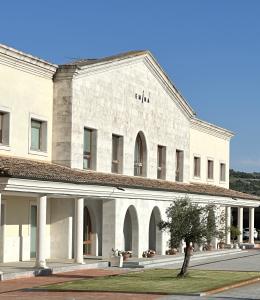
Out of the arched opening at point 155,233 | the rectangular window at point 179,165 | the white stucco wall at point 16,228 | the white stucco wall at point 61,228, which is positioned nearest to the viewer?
the white stucco wall at point 16,228

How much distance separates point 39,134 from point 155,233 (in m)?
10.4

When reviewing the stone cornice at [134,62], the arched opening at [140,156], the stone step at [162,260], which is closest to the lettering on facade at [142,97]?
the stone cornice at [134,62]

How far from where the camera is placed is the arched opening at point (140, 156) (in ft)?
140

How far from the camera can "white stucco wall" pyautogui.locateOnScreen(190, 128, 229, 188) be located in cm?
5222

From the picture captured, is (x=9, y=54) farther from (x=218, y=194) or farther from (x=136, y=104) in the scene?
(x=218, y=194)

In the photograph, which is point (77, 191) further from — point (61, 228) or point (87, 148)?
point (87, 148)

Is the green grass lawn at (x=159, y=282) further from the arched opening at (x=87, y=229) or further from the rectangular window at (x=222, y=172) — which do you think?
the rectangular window at (x=222, y=172)

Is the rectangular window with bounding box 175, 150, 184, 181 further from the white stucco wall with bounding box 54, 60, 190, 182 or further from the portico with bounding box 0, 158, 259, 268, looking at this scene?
the portico with bounding box 0, 158, 259, 268

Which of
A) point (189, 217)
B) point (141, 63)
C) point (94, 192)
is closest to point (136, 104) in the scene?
point (141, 63)

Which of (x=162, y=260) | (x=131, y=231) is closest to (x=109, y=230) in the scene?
(x=162, y=260)

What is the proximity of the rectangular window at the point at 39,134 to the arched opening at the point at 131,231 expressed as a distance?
5899 mm

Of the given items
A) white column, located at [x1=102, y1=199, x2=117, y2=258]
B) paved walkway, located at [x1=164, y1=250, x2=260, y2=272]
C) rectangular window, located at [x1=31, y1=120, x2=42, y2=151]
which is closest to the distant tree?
paved walkway, located at [x1=164, y1=250, x2=260, y2=272]

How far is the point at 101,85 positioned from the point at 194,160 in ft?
54.1

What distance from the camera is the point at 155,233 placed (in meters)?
41.9
